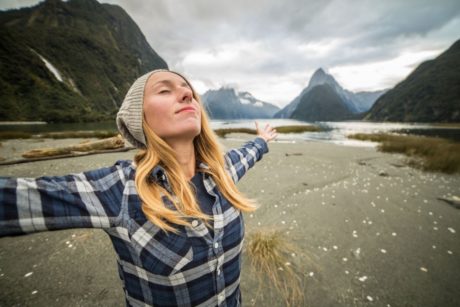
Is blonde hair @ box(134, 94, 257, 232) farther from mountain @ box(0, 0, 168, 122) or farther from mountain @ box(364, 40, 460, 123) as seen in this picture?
mountain @ box(364, 40, 460, 123)

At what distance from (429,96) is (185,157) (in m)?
165

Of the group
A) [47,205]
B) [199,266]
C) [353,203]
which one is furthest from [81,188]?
[353,203]

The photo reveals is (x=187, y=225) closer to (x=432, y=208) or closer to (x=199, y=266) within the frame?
(x=199, y=266)

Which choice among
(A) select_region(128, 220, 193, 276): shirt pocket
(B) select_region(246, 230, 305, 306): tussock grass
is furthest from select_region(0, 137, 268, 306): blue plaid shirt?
(B) select_region(246, 230, 305, 306): tussock grass

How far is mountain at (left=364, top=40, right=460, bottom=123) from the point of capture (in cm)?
10194

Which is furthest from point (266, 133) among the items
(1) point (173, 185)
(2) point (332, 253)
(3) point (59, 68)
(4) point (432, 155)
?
(3) point (59, 68)

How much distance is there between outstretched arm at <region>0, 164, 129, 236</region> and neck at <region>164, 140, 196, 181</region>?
561mm

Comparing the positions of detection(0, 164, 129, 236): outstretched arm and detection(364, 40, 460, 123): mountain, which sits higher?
detection(364, 40, 460, 123): mountain

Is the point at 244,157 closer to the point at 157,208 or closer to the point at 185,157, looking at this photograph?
the point at 185,157

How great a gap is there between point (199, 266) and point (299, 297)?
3.02m

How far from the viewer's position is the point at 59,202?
3.78 ft

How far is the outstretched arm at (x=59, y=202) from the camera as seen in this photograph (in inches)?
41.0

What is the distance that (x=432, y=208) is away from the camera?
655 centimetres

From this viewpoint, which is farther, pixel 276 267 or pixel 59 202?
pixel 276 267
